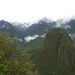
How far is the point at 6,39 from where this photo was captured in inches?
918

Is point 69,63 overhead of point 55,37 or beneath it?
beneath

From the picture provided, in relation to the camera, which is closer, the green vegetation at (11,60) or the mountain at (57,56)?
the green vegetation at (11,60)

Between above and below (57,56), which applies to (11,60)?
below

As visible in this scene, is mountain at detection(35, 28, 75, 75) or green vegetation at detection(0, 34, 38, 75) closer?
green vegetation at detection(0, 34, 38, 75)

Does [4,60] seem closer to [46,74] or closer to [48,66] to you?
[46,74]

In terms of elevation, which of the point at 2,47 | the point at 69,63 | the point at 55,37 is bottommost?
the point at 2,47

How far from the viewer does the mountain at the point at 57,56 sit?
128 meters

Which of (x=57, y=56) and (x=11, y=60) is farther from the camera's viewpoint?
(x=57, y=56)

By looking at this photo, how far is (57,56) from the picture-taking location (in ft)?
447

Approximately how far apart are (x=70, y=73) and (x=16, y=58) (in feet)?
344

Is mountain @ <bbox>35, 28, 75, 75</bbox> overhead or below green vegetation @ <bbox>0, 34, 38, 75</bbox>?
overhead

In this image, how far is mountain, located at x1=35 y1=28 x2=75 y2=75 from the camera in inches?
5044

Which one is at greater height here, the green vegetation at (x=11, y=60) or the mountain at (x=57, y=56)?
the mountain at (x=57, y=56)

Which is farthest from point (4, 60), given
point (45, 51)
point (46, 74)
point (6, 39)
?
point (45, 51)
